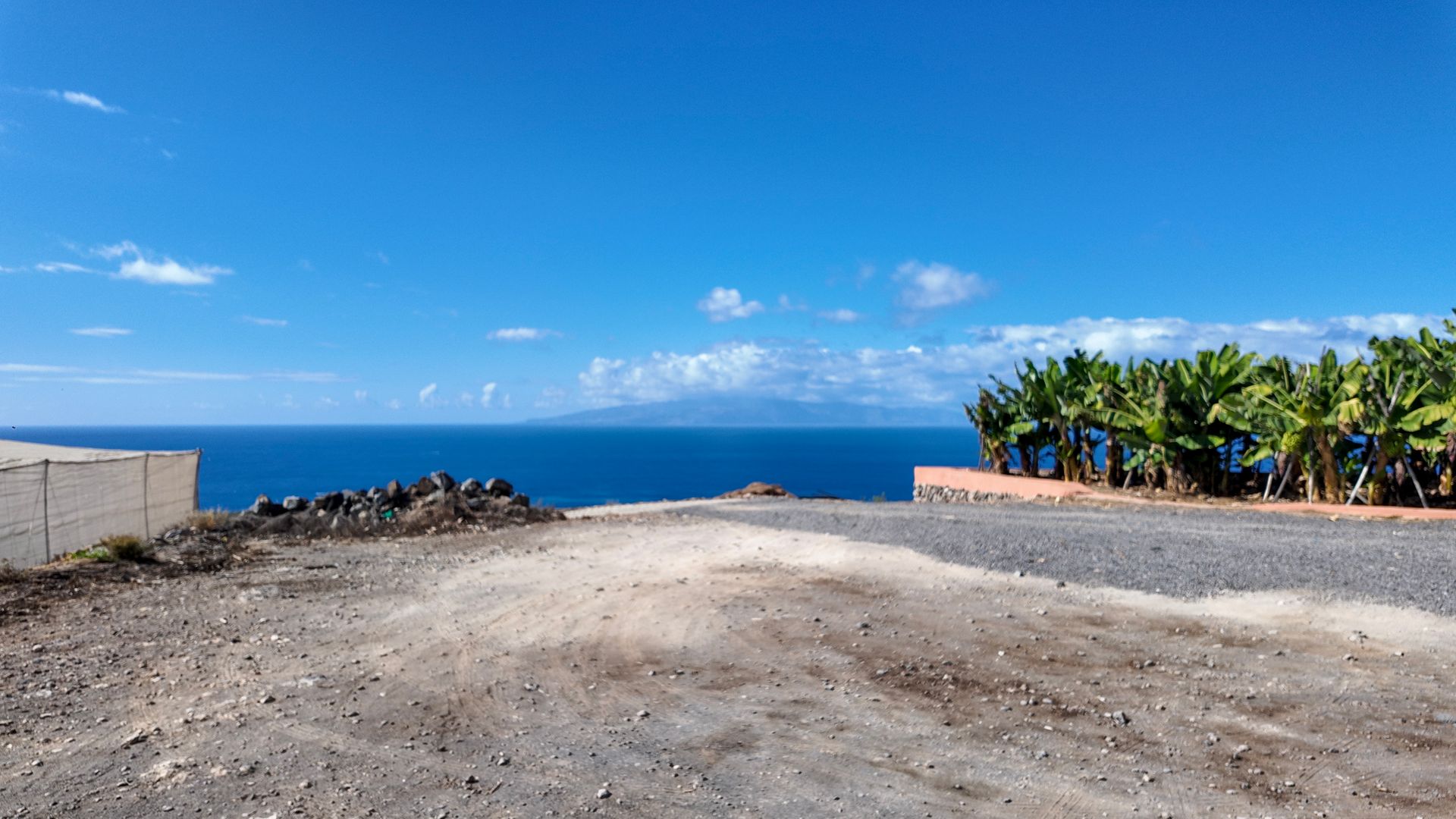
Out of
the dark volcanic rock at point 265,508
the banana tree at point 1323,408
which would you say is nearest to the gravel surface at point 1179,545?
the banana tree at point 1323,408

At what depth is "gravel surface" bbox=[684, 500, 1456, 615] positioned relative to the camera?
8578 mm

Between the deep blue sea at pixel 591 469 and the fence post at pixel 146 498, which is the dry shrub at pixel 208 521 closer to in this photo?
the fence post at pixel 146 498

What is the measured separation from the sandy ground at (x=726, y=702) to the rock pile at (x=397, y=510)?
484 cm

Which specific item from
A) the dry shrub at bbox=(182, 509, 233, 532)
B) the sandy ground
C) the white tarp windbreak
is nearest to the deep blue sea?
the dry shrub at bbox=(182, 509, 233, 532)

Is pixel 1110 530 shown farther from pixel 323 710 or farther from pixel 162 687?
pixel 162 687

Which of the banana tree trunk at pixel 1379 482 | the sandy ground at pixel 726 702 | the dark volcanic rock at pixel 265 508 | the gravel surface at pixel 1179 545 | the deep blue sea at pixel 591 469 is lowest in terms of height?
the deep blue sea at pixel 591 469

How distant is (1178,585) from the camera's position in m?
8.59

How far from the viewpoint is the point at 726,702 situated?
5.68m

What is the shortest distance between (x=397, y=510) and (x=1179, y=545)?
13326mm

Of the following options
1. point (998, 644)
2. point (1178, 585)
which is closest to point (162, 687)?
point (998, 644)

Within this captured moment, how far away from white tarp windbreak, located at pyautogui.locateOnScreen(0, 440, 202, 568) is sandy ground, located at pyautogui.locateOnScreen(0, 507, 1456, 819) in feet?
8.50

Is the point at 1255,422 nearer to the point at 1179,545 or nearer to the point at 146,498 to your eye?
the point at 1179,545

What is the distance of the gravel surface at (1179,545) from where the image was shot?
8578 mm

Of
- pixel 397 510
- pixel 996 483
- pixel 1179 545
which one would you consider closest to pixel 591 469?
pixel 996 483
